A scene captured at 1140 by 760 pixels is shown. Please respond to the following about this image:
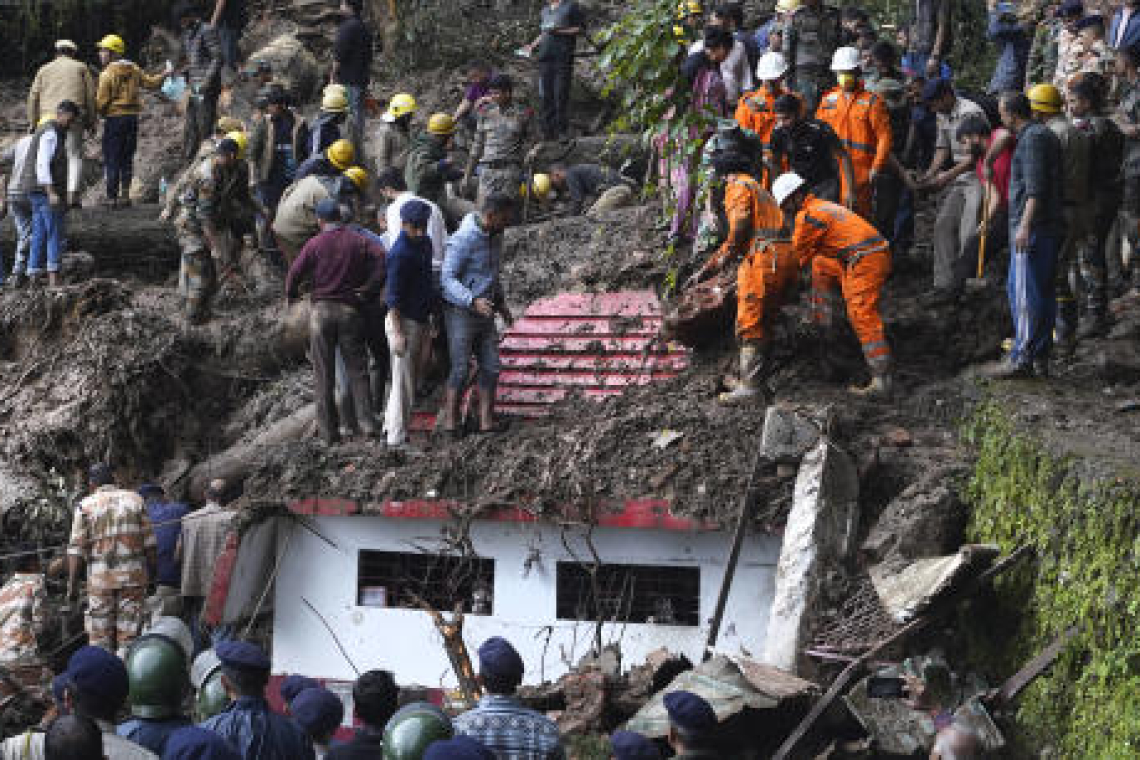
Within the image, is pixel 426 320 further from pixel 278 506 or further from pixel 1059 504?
pixel 1059 504

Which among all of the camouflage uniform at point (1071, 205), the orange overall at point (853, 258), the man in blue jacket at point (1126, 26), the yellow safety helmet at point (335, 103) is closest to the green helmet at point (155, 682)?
the orange overall at point (853, 258)

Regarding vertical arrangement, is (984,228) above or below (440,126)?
below

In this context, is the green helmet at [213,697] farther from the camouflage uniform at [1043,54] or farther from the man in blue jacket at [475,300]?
the camouflage uniform at [1043,54]

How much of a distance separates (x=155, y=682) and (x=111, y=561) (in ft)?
18.5

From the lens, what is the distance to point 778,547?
11875 millimetres

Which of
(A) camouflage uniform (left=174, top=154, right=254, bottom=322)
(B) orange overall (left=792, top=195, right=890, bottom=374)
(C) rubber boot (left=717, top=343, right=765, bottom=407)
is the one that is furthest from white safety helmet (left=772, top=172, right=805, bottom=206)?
(A) camouflage uniform (left=174, top=154, right=254, bottom=322)

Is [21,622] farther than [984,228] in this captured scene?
No

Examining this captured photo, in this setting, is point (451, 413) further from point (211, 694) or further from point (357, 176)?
point (211, 694)

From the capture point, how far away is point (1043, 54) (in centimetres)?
1875

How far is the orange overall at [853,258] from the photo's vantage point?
41.2 ft

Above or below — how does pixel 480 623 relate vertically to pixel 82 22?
below

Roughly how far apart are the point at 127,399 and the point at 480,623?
5.56 m

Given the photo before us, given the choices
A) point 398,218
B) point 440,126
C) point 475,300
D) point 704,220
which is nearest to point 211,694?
point 475,300

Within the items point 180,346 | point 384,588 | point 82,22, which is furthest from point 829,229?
point 82,22
